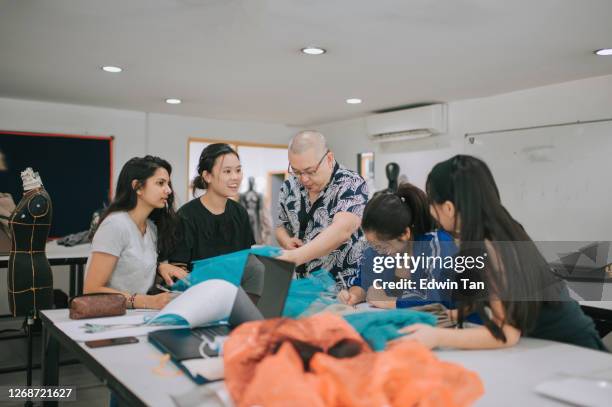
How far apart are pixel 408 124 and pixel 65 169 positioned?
422 cm

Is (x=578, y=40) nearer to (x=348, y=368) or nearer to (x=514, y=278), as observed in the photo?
(x=514, y=278)

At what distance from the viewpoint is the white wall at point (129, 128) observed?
246 inches

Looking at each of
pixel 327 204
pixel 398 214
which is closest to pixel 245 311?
→ pixel 398 214

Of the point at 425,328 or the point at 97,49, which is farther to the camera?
the point at 97,49

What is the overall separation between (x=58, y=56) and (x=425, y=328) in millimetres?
3936

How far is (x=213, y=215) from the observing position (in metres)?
2.57

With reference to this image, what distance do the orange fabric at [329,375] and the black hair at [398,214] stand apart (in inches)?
38.8

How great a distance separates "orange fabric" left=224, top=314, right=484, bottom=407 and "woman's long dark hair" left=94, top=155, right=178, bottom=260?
1496mm

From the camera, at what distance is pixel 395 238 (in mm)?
1950

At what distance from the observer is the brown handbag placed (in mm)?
1710

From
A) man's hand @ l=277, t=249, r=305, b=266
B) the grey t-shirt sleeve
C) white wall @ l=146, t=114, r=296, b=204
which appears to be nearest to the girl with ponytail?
man's hand @ l=277, t=249, r=305, b=266

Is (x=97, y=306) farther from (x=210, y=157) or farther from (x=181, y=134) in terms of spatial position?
(x=181, y=134)

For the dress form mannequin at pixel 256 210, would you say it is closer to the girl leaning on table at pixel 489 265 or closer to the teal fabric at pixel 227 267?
the teal fabric at pixel 227 267

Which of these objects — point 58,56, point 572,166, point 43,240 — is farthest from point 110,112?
point 572,166
